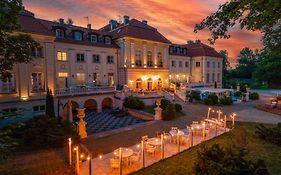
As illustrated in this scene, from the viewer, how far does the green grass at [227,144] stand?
31.0 ft

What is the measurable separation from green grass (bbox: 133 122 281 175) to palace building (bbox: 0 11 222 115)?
39.7 feet

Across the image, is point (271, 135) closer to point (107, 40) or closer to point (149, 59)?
point (149, 59)

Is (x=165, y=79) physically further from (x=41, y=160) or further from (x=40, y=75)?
(x=41, y=160)

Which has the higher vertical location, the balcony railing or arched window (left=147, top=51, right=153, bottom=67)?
arched window (left=147, top=51, right=153, bottom=67)

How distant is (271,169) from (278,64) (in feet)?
192

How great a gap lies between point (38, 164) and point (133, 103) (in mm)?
15043

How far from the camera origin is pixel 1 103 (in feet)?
60.2

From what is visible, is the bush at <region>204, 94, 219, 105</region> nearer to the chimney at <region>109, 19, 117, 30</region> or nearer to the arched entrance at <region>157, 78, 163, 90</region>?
the arched entrance at <region>157, 78, 163, 90</region>

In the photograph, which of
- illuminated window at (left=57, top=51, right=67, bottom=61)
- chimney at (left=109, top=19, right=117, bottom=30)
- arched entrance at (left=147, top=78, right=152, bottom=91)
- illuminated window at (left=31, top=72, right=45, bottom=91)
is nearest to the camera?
illuminated window at (left=31, top=72, right=45, bottom=91)

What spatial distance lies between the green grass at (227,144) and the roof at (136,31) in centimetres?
2158

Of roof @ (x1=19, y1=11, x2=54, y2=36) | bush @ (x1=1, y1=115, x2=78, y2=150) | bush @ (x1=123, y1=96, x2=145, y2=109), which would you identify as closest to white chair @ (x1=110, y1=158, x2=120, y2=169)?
bush @ (x1=1, y1=115, x2=78, y2=150)

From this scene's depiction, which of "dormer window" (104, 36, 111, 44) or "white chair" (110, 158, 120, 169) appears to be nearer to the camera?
"white chair" (110, 158, 120, 169)

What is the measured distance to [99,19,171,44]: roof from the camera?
31.0 metres

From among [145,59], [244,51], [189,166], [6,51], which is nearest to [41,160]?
[6,51]
